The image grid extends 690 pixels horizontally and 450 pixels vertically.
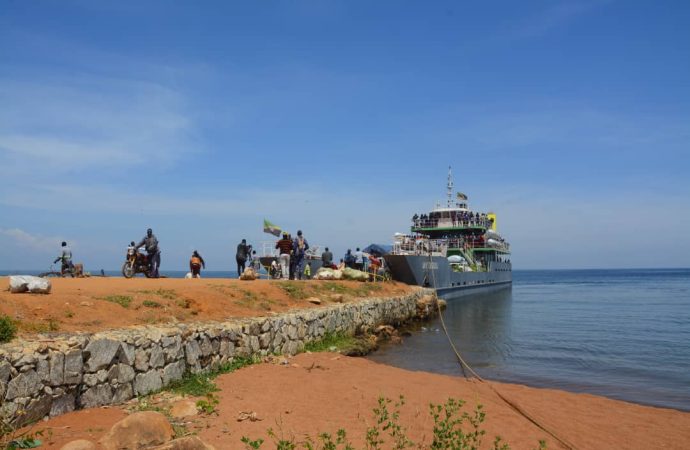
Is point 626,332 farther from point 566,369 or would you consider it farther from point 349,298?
point 349,298

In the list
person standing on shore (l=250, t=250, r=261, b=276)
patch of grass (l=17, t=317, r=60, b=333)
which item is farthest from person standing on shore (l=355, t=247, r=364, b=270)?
patch of grass (l=17, t=317, r=60, b=333)

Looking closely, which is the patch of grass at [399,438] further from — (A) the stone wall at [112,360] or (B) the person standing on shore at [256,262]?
(B) the person standing on shore at [256,262]

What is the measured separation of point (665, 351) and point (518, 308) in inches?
762

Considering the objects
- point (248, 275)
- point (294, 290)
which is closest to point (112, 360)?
point (294, 290)

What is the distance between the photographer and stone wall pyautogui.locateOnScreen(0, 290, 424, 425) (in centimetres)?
671

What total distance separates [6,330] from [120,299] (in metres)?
3.67

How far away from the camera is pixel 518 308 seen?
37438 millimetres

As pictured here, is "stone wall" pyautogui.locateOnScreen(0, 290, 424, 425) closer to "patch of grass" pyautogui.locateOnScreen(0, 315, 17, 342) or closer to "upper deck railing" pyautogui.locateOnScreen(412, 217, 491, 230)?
"patch of grass" pyautogui.locateOnScreen(0, 315, 17, 342)

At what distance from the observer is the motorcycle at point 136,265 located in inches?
792

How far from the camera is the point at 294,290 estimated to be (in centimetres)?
1816

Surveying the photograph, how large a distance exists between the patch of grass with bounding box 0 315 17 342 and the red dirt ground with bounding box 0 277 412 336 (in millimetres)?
406

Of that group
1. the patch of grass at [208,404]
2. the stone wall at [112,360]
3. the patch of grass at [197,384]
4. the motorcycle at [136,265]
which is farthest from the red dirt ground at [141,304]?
the motorcycle at [136,265]

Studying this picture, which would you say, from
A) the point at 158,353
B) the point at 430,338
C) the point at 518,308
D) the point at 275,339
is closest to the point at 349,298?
the point at 430,338

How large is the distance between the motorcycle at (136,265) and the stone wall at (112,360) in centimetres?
945
